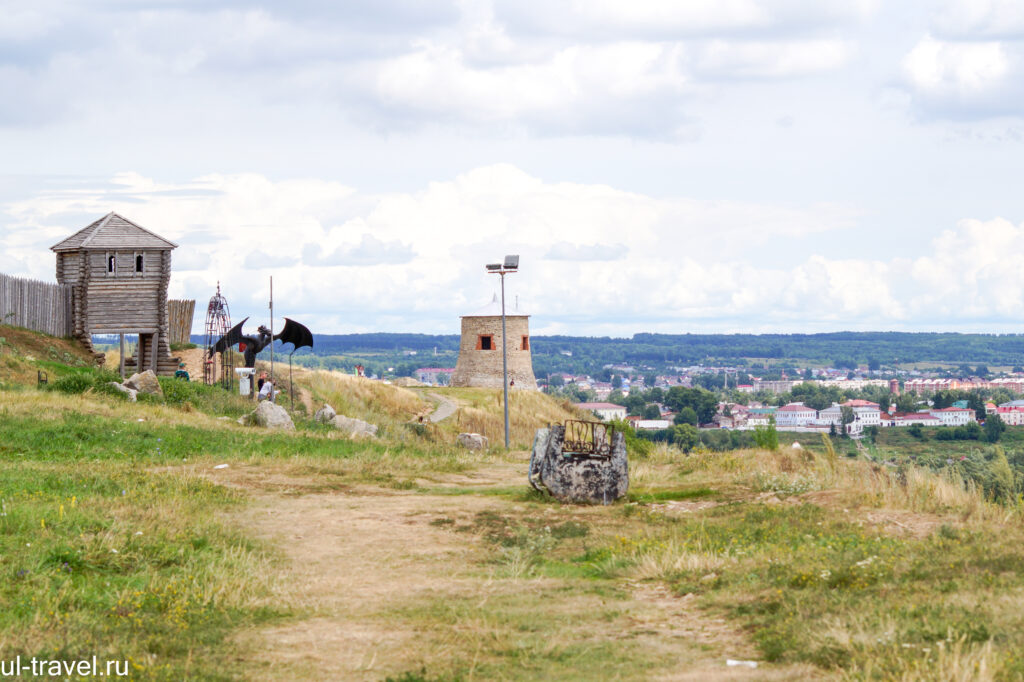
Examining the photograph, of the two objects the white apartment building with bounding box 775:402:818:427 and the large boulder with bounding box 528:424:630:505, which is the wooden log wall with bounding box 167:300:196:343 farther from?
the white apartment building with bounding box 775:402:818:427

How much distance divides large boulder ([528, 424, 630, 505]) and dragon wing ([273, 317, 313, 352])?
69.9 ft

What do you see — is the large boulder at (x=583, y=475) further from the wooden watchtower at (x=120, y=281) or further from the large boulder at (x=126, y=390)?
the wooden watchtower at (x=120, y=281)

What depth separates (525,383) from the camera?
5547 centimetres

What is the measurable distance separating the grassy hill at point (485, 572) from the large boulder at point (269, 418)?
6.19 m

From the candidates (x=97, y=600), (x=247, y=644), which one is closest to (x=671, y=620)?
(x=247, y=644)

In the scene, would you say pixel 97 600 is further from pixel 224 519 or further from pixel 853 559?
pixel 853 559

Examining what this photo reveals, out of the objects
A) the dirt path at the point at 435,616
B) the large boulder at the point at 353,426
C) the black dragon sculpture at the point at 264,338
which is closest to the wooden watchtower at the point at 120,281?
the black dragon sculpture at the point at 264,338

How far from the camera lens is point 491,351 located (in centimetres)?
5466

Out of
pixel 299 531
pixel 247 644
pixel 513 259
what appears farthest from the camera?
pixel 513 259

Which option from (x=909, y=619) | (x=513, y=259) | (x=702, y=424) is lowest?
(x=702, y=424)

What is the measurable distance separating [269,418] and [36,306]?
563 inches

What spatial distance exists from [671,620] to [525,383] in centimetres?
4746

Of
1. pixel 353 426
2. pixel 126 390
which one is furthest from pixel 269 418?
pixel 126 390

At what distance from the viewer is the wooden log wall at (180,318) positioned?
42969 millimetres
